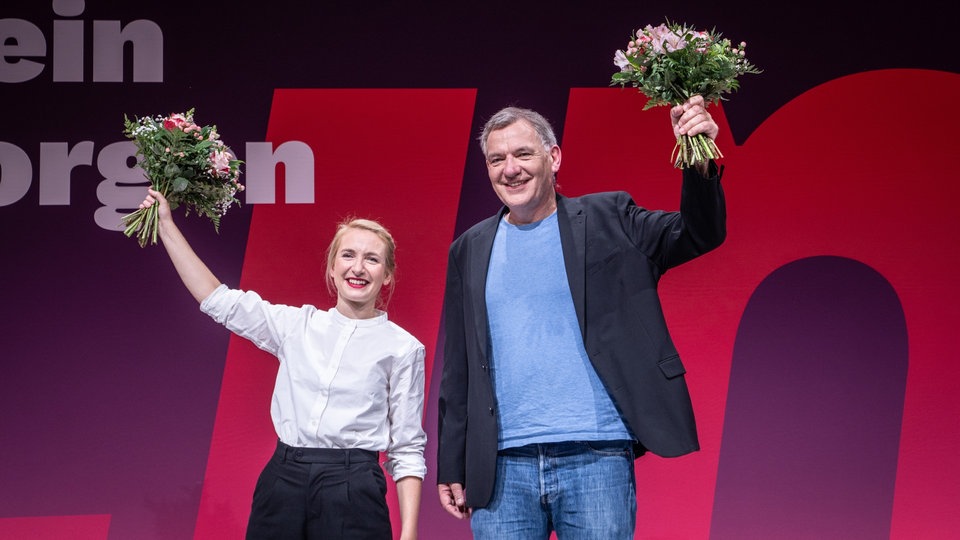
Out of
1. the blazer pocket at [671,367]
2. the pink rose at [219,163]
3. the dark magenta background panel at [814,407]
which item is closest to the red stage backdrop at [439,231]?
the dark magenta background panel at [814,407]

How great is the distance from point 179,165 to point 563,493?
156cm

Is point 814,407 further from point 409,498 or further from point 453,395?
point 453,395

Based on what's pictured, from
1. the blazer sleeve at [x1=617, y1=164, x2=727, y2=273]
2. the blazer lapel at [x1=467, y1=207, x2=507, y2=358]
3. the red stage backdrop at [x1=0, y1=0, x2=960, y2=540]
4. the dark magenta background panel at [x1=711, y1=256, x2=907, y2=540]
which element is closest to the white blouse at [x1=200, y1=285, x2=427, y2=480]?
the blazer lapel at [x1=467, y1=207, x2=507, y2=358]

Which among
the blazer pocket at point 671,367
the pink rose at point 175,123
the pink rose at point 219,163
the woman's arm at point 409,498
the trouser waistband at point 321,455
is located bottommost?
the woman's arm at point 409,498

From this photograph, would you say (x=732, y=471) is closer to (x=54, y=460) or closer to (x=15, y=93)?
(x=54, y=460)

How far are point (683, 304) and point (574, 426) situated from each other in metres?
2.04

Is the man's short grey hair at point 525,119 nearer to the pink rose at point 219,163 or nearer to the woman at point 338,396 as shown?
the woman at point 338,396

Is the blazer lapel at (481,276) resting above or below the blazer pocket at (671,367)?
above

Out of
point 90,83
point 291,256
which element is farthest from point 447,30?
point 90,83

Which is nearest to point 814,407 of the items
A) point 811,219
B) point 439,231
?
point 811,219

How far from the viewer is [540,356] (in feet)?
7.38

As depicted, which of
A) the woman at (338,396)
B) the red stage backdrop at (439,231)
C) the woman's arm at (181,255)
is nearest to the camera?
the woman at (338,396)

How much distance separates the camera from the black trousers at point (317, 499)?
8.43 ft

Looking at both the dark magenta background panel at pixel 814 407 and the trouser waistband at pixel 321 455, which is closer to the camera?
the trouser waistband at pixel 321 455
